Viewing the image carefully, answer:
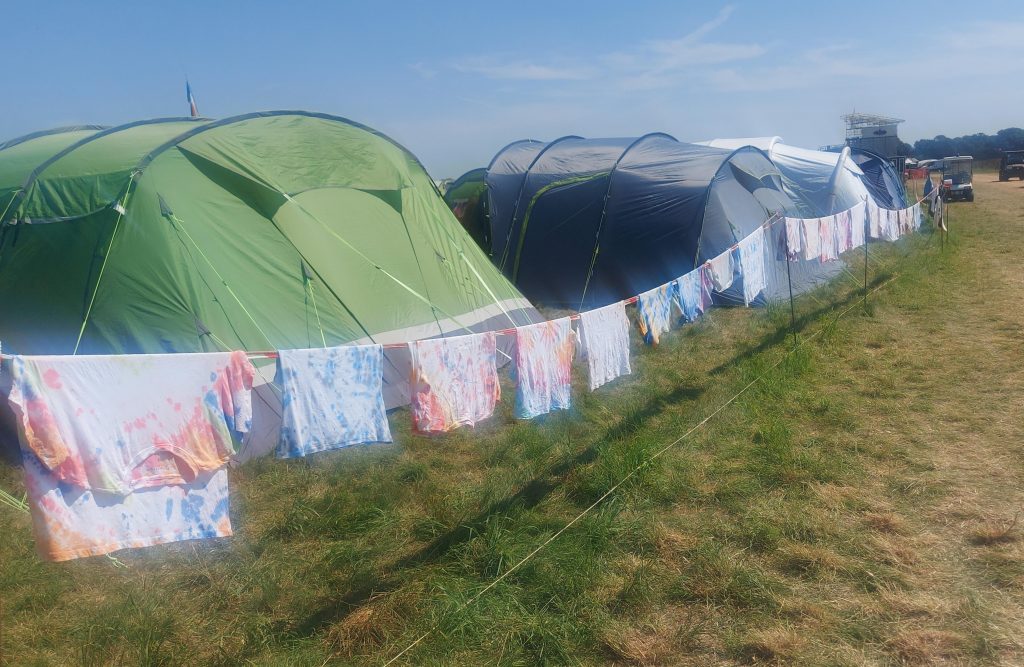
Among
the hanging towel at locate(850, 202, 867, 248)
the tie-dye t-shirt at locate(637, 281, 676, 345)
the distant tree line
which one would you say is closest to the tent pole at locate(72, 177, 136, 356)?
the tie-dye t-shirt at locate(637, 281, 676, 345)

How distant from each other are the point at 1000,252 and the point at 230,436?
14290mm

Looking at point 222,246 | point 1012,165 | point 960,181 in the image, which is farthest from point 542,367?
point 1012,165

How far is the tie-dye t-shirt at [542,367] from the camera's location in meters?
4.36

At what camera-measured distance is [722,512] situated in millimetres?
4449

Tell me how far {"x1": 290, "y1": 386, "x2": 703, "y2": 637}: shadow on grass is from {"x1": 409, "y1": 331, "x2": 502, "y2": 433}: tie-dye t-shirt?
655 mm

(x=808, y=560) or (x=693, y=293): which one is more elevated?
(x=693, y=293)

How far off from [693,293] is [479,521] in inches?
114

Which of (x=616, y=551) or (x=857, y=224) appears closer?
(x=616, y=551)

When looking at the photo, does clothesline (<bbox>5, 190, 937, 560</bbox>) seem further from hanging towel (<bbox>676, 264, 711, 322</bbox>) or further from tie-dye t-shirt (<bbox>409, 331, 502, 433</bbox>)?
hanging towel (<bbox>676, 264, 711, 322</bbox>)

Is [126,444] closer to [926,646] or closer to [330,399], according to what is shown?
[330,399]

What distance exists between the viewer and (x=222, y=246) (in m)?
5.58

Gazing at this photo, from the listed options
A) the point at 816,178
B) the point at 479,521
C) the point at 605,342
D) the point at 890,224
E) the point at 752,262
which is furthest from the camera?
the point at 816,178

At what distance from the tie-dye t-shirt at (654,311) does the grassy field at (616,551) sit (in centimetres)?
74

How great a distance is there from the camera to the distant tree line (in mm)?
64550
